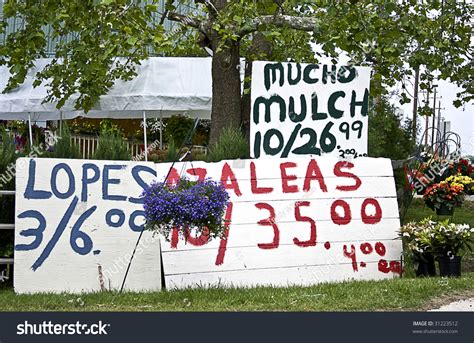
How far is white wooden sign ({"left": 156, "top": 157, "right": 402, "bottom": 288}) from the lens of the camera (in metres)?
8.10

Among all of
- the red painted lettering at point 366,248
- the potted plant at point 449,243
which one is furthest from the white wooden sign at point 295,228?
the potted plant at point 449,243

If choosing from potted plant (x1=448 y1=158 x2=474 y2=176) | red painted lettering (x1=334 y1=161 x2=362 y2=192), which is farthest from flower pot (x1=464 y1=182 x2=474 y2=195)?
red painted lettering (x1=334 y1=161 x2=362 y2=192)

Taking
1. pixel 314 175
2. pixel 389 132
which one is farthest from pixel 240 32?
pixel 389 132

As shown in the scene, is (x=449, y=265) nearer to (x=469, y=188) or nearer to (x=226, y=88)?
(x=469, y=188)

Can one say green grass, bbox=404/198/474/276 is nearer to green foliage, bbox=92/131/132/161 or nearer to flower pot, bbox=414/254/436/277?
flower pot, bbox=414/254/436/277

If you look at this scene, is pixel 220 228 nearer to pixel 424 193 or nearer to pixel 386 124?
pixel 424 193

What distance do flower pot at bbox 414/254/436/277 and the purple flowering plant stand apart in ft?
8.87

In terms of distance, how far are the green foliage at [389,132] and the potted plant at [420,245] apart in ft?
14.4

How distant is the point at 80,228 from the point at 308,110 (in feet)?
9.49

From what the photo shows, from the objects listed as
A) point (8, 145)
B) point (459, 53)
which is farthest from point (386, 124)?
point (8, 145)

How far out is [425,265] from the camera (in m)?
8.82

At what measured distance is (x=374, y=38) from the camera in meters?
10.7

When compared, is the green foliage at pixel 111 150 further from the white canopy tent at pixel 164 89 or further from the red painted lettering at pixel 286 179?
the white canopy tent at pixel 164 89

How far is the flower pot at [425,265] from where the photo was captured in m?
8.77
